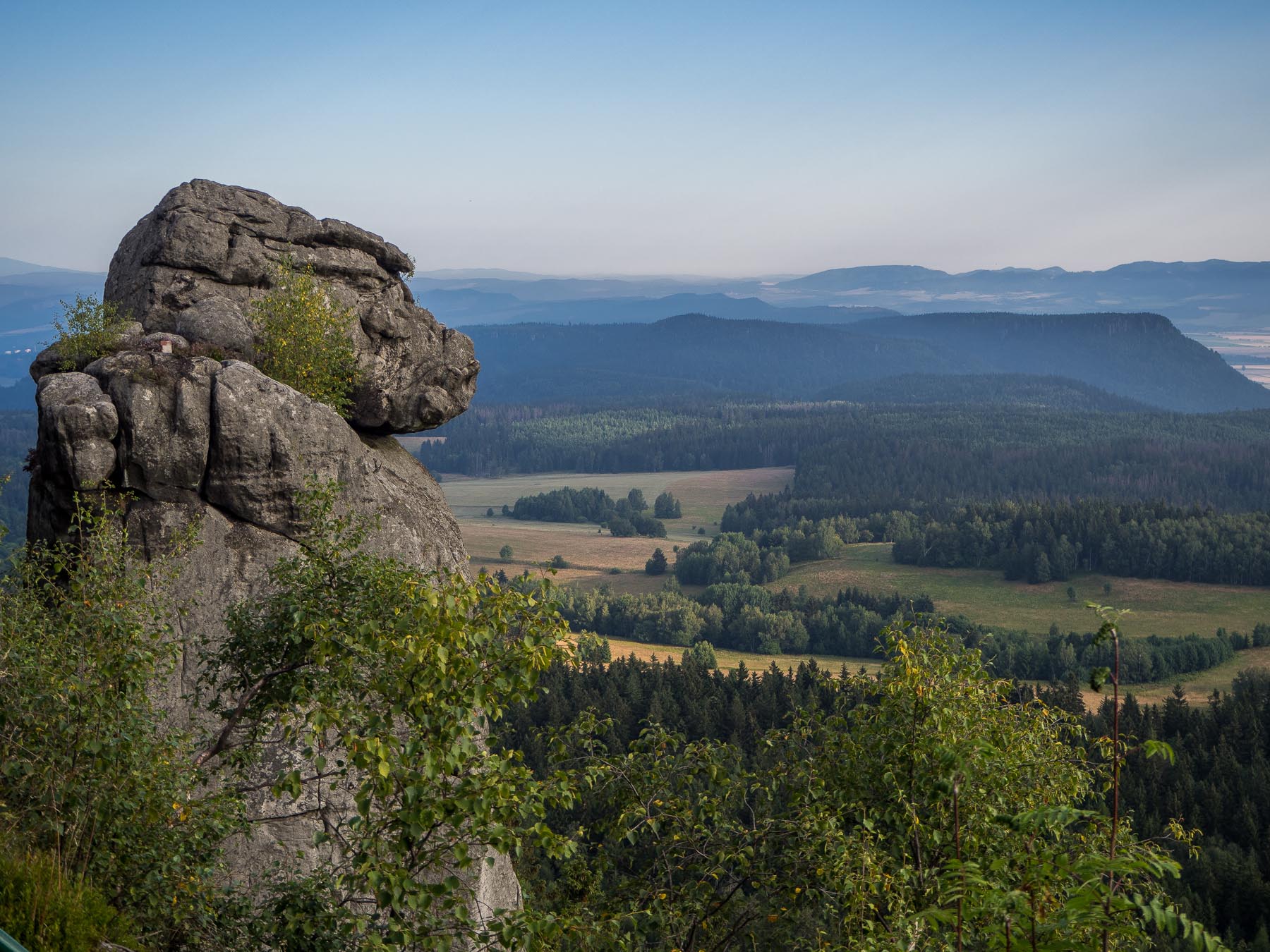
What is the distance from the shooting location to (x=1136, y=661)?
132 meters

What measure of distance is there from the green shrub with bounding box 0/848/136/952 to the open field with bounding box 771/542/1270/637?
515 feet

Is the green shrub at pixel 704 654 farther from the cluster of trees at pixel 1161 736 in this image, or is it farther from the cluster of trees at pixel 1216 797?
the cluster of trees at pixel 1216 797

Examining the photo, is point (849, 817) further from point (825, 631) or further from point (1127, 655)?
point (825, 631)

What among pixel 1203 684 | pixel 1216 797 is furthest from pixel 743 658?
pixel 1216 797

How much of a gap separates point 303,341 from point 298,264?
214 inches

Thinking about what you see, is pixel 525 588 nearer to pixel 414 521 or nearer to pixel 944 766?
pixel 944 766

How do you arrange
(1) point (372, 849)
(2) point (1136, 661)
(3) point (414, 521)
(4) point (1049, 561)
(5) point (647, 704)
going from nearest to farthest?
(1) point (372, 849)
(3) point (414, 521)
(5) point (647, 704)
(2) point (1136, 661)
(4) point (1049, 561)

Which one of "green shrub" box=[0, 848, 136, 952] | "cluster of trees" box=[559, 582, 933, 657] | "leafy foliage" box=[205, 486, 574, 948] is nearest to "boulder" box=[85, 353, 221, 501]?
"leafy foliage" box=[205, 486, 574, 948]

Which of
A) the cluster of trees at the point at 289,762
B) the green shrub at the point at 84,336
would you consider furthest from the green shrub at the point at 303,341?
the cluster of trees at the point at 289,762

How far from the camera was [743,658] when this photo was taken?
496 feet

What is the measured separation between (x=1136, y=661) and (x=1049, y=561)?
208ft

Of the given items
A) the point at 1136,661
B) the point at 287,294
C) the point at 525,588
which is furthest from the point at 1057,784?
the point at 1136,661

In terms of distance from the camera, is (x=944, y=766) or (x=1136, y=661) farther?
(x=1136, y=661)

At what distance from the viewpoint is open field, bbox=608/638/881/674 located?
13925 cm
